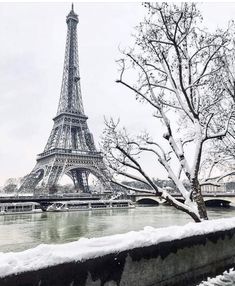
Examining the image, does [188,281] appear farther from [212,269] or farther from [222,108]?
[222,108]

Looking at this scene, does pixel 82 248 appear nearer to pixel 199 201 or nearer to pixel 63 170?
pixel 199 201

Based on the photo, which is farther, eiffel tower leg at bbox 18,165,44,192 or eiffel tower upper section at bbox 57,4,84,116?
eiffel tower upper section at bbox 57,4,84,116

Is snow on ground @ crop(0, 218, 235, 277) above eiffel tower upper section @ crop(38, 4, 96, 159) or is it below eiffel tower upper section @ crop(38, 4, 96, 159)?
below

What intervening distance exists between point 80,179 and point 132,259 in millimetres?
98380

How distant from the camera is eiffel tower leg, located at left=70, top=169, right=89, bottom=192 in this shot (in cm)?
10150

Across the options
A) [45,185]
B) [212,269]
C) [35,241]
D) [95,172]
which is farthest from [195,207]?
[95,172]

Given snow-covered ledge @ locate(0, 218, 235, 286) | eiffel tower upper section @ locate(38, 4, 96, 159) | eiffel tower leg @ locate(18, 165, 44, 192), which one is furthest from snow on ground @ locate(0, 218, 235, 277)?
eiffel tower leg @ locate(18, 165, 44, 192)

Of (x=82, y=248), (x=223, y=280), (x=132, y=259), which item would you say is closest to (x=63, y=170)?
(x=223, y=280)

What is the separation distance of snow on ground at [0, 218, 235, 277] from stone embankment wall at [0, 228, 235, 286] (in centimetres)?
Answer: 8

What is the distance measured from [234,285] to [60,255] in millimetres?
4342

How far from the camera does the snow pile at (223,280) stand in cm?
745

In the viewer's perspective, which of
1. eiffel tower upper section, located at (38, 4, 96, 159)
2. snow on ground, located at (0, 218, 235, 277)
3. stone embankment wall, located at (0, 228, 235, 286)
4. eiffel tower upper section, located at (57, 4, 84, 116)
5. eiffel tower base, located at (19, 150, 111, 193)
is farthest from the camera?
eiffel tower upper section, located at (57, 4, 84, 116)

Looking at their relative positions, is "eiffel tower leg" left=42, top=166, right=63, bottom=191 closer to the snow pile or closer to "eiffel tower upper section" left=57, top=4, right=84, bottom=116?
"eiffel tower upper section" left=57, top=4, right=84, bottom=116

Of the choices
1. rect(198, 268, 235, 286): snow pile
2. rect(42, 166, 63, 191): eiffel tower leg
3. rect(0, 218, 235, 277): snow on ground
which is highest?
rect(42, 166, 63, 191): eiffel tower leg
